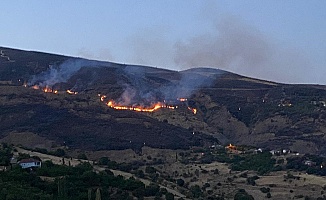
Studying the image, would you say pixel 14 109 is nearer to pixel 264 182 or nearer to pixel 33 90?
pixel 33 90

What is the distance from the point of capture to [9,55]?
13788cm

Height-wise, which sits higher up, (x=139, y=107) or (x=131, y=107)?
(x=139, y=107)

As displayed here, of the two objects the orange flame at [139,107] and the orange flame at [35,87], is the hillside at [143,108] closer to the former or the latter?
the orange flame at [139,107]

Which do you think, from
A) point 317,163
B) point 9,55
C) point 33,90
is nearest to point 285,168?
point 317,163

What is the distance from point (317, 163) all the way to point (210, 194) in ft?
66.6

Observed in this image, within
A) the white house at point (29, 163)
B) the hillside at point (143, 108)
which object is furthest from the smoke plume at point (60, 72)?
the white house at point (29, 163)

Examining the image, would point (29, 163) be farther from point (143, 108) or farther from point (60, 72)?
point (60, 72)

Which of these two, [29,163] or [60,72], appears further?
[60,72]

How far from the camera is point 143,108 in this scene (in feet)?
362

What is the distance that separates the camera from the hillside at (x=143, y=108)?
288 ft

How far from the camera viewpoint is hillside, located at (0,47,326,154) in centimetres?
8788

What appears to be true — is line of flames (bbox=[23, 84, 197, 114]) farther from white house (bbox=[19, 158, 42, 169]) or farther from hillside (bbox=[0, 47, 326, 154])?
white house (bbox=[19, 158, 42, 169])

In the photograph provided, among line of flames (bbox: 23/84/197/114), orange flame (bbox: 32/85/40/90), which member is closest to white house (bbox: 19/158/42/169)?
line of flames (bbox: 23/84/197/114)

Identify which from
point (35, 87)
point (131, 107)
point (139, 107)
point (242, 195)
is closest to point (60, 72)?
point (35, 87)
